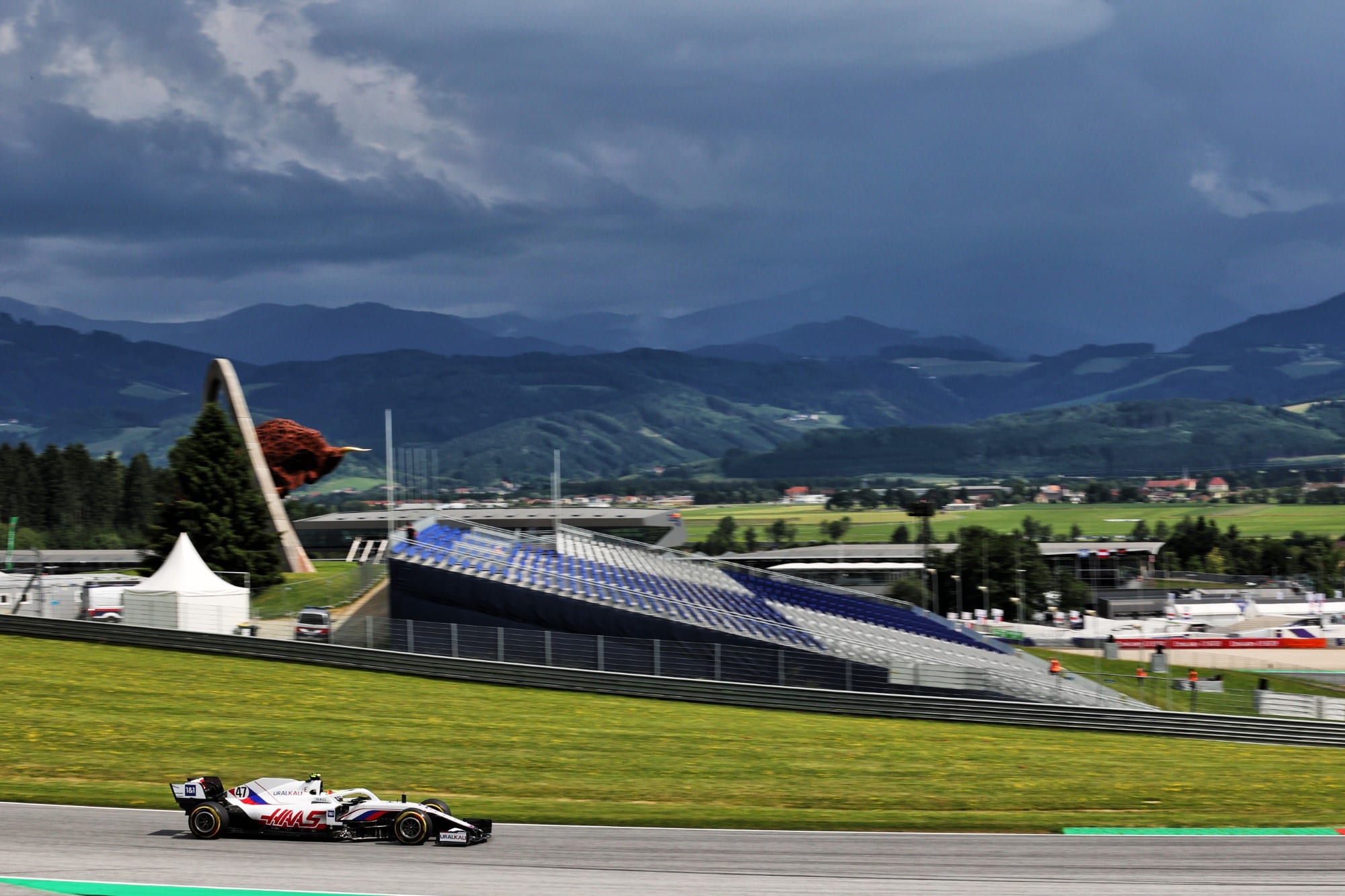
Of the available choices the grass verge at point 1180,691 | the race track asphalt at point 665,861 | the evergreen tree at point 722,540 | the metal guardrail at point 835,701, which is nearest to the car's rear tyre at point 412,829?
the race track asphalt at point 665,861

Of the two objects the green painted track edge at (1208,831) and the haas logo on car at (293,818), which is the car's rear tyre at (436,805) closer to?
the haas logo on car at (293,818)

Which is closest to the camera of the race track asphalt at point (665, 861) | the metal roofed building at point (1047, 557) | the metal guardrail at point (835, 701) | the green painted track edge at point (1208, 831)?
the race track asphalt at point (665, 861)

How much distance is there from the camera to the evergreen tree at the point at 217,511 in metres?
47.2

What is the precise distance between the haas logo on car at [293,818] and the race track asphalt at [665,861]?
24 centimetres

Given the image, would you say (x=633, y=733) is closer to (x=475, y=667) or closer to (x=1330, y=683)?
(x=475, y=667)

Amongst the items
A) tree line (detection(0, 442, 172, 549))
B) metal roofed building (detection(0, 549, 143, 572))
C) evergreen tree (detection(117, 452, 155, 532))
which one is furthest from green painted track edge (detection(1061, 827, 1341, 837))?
evergreen tree (detection(117, 452, 155, 532))

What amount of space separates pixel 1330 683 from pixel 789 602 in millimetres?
21289

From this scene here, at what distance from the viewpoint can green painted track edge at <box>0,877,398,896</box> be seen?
12758mm

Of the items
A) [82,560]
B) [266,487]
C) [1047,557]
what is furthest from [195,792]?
[1047,557]

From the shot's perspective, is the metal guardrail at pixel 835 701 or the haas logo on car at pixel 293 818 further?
the metal guardrail at pixel 835 701

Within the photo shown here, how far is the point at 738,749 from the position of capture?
2241 cm

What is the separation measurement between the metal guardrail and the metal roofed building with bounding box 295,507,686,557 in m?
62.6

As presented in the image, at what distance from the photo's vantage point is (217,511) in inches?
1909

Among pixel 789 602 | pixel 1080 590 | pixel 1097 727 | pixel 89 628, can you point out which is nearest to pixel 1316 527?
pixel 1080 590
